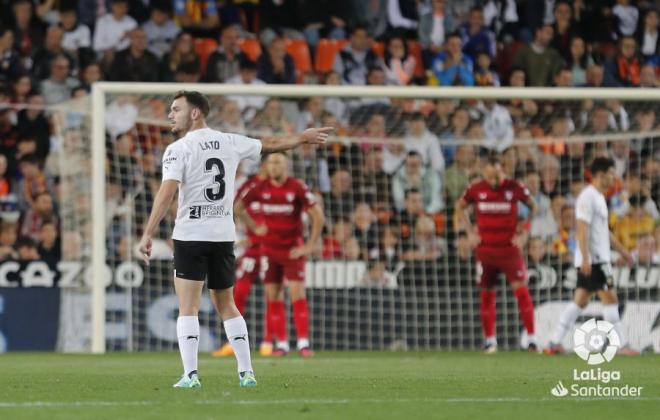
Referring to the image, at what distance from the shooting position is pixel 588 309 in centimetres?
1736

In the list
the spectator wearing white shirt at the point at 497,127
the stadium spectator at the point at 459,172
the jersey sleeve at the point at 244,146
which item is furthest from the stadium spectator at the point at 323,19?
the jersey sleeve at the point at 244,146

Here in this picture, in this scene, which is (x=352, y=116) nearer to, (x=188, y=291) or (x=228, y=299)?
(x=228, y=299)

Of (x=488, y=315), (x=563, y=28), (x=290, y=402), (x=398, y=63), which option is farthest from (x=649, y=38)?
(x=290, y=402)

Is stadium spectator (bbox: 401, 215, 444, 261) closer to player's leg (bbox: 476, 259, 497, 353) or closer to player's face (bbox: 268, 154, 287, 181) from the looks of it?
player's leg (bbox: 476, 259, 497, 353)

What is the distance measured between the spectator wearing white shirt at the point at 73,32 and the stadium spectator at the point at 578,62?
7.09m

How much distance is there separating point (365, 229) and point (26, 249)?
406 cm

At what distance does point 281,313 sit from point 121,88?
10.1ft

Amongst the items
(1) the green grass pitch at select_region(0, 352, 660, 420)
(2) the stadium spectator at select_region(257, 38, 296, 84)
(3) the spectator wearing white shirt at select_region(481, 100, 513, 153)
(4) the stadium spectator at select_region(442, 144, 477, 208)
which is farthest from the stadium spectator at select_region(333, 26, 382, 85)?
(1) the green grass pitch at select_region(0, 352, 660, 420)

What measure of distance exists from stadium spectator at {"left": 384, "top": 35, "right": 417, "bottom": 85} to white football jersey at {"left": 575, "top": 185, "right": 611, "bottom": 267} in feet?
18.9

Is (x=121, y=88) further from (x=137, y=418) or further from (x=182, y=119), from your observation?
(x=137, y=418)

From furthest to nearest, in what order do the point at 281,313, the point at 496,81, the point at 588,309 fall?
the point at 496,81 < the point at 588,309 < the point at 281,313

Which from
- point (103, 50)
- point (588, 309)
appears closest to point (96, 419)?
point (588, 309)

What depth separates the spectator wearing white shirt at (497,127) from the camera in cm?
1820

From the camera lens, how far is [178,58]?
63.1 ft
